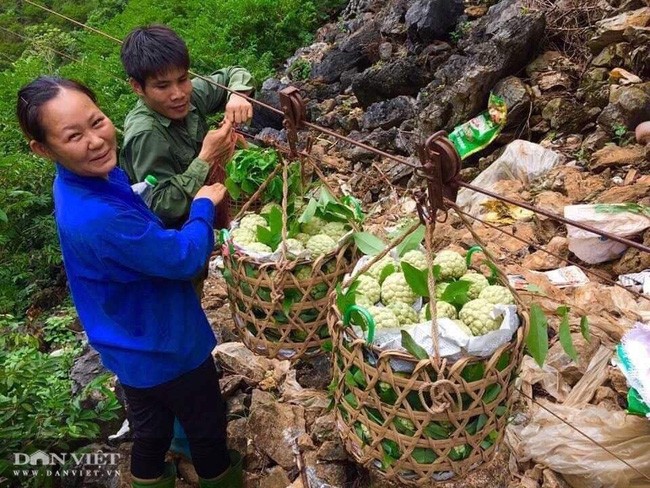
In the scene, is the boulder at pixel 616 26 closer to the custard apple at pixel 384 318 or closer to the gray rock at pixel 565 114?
the gray rock at pixel 565 114

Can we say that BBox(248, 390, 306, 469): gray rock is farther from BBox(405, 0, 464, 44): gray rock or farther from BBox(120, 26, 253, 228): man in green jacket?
BBox(405, 0, 464, 44): gray rock

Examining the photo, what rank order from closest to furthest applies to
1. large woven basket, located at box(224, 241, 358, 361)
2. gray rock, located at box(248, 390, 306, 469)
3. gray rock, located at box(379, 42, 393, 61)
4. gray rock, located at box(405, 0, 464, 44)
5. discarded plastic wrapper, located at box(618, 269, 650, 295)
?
large woven basket, located at box(224, 241, 358, 361), gray rock, located at box(248, 390, 306, 469), discarded plastic wrapper, located at box(618, 269, 650, 295), gray rock, located at box(405, 0, 464, 44), gray rock, located at box(379, 42, 393, 61)

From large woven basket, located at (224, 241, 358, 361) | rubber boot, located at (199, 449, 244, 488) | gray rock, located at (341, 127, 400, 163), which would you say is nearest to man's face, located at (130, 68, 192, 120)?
large woven basket, located at (224, 241, 358, 361)

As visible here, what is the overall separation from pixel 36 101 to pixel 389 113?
16.9ft

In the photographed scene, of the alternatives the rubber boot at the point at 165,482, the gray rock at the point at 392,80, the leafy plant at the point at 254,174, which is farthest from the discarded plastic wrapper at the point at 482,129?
the rubber boot at the point at 165,482

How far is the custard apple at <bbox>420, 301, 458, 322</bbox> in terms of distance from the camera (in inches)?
63.4

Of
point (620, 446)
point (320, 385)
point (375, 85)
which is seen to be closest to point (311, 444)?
point (320, 385)

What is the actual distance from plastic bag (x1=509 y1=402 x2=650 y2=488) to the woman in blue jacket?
121cm

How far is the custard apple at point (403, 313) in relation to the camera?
163 cm

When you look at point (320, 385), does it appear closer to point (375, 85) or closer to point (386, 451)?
point (386, 451)

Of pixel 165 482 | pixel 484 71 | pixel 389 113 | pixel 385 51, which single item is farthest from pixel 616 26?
pixel 165 482

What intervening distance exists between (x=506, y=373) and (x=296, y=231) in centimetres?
92

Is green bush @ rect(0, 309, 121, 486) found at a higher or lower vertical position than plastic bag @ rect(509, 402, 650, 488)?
higher

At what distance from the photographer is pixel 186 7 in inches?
458
